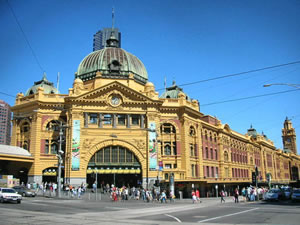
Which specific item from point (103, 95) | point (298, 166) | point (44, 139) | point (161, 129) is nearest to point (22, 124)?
point (44, 139)

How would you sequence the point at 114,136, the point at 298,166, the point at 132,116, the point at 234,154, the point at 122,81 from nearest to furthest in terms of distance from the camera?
the point at 114,136 → the point at 132,116 → the point at 122,81 → the point at 234,154 → the point at 298,166

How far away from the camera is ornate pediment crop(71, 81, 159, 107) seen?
175 ft

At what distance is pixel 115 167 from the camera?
52.5 m

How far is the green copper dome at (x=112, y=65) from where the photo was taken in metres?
60.8

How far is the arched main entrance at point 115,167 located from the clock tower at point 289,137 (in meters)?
141

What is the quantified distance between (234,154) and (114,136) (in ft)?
140

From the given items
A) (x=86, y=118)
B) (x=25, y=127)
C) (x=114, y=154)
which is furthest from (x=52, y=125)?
(x=114, y=154)

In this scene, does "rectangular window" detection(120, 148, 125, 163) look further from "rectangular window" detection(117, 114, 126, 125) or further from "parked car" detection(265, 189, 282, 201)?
"parked car" detection(265, 189, 282, 201)

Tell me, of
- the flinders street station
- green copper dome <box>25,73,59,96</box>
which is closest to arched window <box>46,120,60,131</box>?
the flinders street station

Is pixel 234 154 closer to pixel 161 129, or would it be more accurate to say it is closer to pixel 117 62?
pixel 161 129

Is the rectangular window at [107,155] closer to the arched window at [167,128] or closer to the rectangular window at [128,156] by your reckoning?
the rectangular window at [128,156]

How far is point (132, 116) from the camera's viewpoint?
181 feet

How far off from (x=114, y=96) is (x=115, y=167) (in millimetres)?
11995

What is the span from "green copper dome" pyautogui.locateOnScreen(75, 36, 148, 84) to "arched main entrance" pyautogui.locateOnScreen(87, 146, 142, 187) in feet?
49.4
